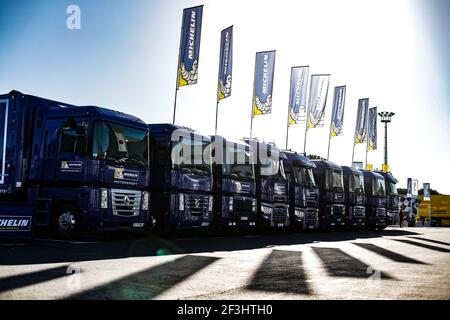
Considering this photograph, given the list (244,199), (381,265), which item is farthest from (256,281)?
(244,199)

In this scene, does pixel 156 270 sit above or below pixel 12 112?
below

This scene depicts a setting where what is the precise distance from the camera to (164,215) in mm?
14445

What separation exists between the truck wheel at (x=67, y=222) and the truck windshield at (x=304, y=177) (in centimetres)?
1151


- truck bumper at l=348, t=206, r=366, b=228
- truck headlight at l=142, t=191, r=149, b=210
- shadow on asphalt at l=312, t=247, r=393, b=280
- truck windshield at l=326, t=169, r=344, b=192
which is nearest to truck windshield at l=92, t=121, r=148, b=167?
truck headlight at l=142, t=191, r=149, b=210

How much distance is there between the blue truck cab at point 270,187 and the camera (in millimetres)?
18984

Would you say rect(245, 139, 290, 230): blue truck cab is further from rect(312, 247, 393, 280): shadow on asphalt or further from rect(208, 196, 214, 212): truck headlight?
rect(312, 247, 393, 280): shadow on asphalt

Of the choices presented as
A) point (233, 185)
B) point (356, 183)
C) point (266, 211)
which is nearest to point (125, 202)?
point (233, 185)

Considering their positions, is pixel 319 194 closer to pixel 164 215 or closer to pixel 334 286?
pixel 164 215

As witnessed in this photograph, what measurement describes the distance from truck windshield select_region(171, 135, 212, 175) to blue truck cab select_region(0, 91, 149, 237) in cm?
202

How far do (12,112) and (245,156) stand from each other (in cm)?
837

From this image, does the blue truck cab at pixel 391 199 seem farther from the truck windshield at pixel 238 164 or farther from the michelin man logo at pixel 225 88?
the truck windshield at pixel 238 164

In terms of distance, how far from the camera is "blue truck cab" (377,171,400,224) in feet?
104

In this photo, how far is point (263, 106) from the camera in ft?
84.7

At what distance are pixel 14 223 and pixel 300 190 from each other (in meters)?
13.0
